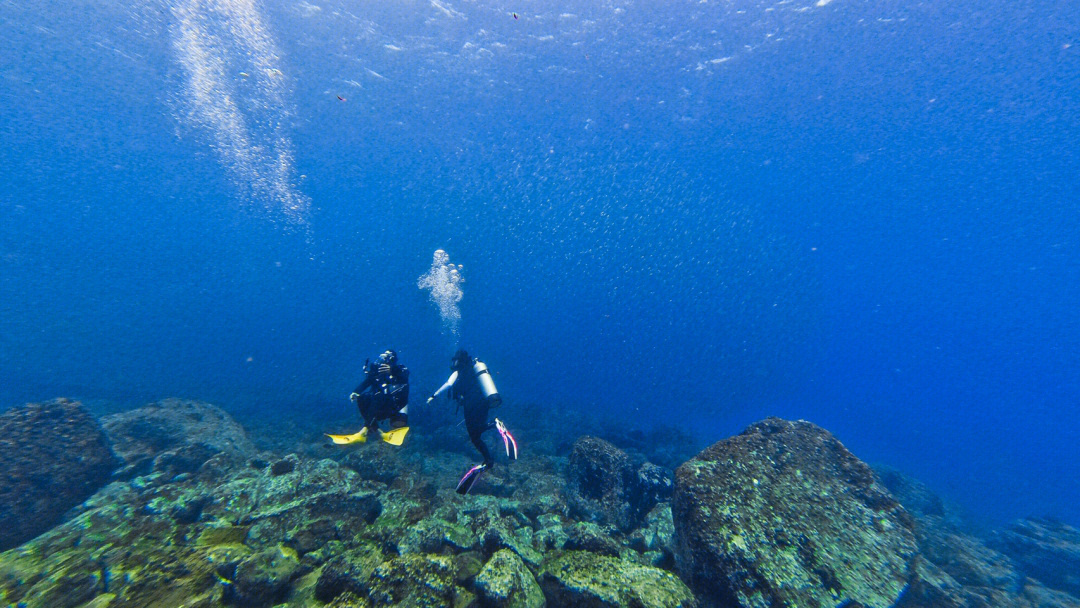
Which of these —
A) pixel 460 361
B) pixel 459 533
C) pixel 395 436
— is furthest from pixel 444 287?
pixel 459 533

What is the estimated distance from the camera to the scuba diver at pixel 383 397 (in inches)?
244

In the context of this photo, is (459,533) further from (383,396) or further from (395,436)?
(383,396)

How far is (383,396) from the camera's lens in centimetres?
624

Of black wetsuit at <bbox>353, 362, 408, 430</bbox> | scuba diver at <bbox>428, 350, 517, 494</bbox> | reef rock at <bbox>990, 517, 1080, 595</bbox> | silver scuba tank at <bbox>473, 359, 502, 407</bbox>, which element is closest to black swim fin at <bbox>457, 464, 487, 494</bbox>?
scuba diver at <bbox>428, 350, 517, 494</bbox>

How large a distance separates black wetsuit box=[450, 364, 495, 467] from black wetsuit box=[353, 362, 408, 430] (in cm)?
136

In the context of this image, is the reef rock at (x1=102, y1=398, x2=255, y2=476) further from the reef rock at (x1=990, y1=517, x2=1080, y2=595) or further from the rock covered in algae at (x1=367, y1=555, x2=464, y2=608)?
the reef rock at (x1=990, y1=517, x2=1080, y2=595)

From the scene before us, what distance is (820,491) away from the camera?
4.92 metres

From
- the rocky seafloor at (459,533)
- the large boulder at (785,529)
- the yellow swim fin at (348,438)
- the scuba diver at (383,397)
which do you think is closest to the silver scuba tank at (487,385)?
the scuba diver at (383,397)

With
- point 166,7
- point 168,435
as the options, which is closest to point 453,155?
point 166,7

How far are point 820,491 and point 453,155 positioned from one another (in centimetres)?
3889

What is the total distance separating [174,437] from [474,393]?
8.34 m

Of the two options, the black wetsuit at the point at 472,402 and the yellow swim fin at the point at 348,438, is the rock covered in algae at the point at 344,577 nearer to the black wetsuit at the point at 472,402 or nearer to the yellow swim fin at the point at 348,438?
the yellow swim fin at the point at 348,438

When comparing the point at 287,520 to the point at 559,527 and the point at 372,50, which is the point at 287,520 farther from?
the point at 372,50

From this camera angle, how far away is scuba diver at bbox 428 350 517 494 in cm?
710
